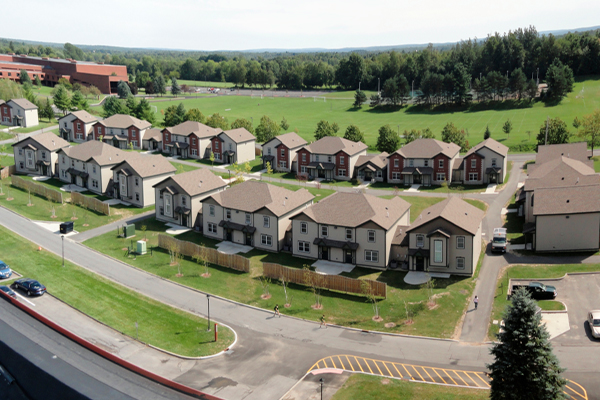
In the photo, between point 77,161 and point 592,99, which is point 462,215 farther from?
point 592,99

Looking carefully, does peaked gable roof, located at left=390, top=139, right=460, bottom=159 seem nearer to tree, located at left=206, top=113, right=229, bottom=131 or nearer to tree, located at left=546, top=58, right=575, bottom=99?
tree, located at left=206, top=113, right=229, bottom=131

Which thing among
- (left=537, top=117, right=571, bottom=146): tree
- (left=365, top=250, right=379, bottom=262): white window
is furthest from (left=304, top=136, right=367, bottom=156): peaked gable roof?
(left=365, top=250, right=379, bottom=262): white window

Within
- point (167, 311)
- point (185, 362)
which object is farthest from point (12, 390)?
point (167, 311)

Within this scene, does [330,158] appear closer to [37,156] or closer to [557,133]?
[557,133]

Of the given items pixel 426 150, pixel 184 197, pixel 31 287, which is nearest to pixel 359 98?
pixel 426 150

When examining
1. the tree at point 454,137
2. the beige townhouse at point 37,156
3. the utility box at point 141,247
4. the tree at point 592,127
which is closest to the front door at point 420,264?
the utility box at point 141,247
